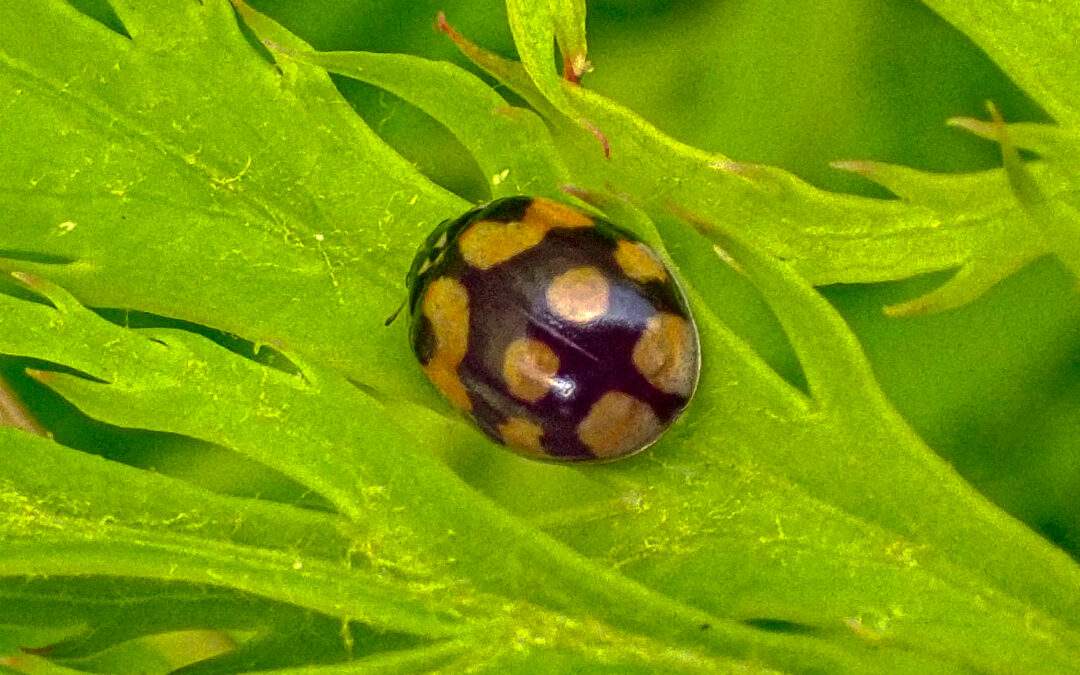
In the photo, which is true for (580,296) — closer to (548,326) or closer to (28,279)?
(548,326)

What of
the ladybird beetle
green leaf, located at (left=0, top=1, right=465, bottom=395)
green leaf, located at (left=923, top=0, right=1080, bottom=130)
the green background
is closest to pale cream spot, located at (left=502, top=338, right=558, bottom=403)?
the ladybird beetle

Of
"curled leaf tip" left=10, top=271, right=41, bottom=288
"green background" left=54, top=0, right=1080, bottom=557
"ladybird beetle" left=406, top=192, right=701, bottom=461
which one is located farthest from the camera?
"green background" left=54, top=0, right=1080, bottom=557

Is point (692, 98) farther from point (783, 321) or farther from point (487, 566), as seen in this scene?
point (487, 566)

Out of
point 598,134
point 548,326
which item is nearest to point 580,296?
point 548,326

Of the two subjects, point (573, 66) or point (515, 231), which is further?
point (515, 231)

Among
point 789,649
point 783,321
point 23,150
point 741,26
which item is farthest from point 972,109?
point 23,150

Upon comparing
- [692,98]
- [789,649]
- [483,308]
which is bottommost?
Result: [789,649]

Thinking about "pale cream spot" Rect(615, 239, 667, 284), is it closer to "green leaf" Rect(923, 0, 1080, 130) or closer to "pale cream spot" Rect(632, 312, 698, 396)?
"pale cream spot" Rect(632, 312, 698, 396)
